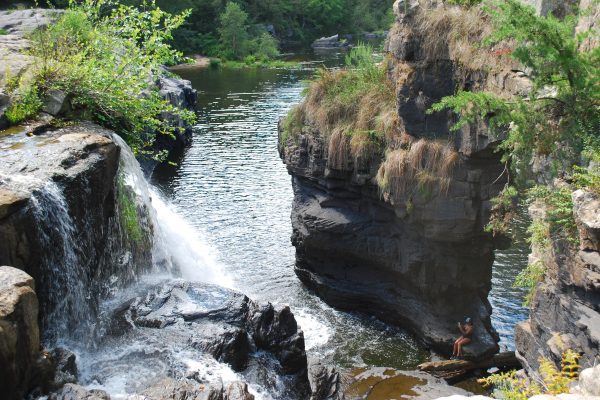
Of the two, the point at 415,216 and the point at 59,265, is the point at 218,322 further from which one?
the point at 415,216

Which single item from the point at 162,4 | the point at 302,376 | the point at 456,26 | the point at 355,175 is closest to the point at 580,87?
the point at 456,26

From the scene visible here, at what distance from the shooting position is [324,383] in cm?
1168

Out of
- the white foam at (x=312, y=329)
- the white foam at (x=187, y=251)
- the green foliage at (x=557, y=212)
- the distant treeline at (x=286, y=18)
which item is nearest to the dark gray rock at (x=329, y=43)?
the distant treeline at (x=286, y=18)

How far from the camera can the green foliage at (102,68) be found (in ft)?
38.5

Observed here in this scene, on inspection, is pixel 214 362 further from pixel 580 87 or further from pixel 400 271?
pixel 400 271

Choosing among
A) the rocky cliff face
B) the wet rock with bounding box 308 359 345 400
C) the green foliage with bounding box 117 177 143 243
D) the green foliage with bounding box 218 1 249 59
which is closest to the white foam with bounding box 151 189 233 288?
the green foliage with bounding box 117 177 143 243

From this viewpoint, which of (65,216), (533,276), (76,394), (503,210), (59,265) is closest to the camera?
(76,394)

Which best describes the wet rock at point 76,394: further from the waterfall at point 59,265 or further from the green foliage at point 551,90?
the green foliage at point 551,90

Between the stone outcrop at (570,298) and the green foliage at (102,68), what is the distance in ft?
24.1

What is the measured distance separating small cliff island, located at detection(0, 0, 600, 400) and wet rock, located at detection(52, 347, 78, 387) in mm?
26

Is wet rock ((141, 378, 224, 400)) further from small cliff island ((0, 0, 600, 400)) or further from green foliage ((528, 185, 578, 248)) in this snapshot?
green foliage ((528, 185, 578, 248))

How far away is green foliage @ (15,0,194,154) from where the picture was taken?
11.7m

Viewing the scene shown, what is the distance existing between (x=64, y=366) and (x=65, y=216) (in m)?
2.38

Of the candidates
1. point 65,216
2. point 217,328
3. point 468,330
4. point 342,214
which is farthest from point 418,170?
point 65,216
